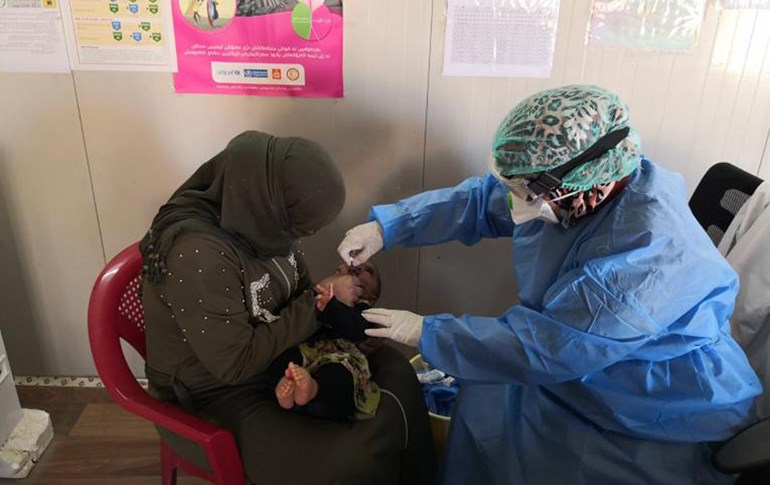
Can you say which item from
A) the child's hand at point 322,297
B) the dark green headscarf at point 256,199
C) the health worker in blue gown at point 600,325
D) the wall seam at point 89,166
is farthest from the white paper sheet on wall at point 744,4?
the wall seam at point 89,166

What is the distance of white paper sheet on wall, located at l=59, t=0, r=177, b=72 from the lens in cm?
143

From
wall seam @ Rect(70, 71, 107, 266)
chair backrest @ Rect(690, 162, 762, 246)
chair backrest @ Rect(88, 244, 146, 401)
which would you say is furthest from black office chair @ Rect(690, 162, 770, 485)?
wall seam @ Rect(70, 71, 107, 266)

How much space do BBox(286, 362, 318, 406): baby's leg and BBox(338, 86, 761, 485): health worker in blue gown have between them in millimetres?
175

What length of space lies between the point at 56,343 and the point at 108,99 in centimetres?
85

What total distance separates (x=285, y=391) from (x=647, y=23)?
4.05 ft

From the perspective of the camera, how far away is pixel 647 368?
1046 mm

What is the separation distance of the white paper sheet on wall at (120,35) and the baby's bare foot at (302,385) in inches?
34.5

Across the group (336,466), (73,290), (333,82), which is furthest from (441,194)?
(73,290)

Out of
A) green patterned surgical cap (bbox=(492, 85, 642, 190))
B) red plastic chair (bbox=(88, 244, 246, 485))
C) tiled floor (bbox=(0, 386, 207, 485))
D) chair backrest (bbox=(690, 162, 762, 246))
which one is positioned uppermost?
green patterned surgical cap (bbox=(492, 85, 642, 190))

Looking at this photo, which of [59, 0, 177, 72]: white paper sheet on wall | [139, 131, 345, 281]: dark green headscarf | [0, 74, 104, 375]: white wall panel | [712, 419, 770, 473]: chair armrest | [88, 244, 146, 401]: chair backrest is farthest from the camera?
[0, 74, 104, 375]: white wall panel

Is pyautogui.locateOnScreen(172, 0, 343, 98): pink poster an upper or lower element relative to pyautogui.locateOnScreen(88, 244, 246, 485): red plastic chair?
upper

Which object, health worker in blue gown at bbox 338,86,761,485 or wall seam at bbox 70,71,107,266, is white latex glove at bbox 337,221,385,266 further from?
wall seam at bbox 70,71,107,266

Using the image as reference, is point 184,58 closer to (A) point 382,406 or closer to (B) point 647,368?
(A) point 382,406

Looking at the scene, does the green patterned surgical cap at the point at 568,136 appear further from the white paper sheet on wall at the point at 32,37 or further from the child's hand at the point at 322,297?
the white paper sheet on wall at the point at 32,37
